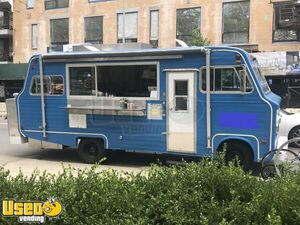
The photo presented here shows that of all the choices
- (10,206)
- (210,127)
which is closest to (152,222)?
(10,206)

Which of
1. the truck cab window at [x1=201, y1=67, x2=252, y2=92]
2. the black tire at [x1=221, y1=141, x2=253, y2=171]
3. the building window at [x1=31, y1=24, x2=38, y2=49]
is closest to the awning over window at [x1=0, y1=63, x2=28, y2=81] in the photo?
the building window at [x1=31, y1=24, x2=38, y2=49]

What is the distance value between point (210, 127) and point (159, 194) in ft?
17.8

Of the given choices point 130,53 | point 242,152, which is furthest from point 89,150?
point 242,152

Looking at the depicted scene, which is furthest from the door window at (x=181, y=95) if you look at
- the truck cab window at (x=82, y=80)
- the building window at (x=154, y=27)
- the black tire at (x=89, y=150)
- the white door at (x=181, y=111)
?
the building window at (x=154, y=27)

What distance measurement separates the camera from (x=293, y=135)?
13211 mm

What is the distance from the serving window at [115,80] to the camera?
9906 mm

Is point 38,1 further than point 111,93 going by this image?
Yes

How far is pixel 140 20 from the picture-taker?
29.7 meters

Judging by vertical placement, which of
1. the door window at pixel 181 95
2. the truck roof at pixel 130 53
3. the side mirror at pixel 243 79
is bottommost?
the door window at pixel 181 95

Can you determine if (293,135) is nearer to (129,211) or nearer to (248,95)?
(248,95)

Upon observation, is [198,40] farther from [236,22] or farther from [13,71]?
[13,71]

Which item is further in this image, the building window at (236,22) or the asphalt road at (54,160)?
the building window at (236,22)

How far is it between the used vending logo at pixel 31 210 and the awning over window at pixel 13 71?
31496 millimetres

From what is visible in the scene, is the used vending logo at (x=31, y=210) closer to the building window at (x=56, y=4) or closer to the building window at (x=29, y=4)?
the building window at (x=56, y=4)
